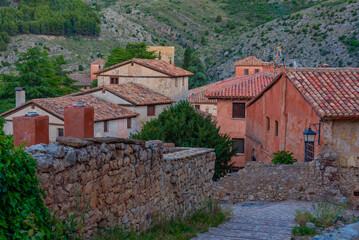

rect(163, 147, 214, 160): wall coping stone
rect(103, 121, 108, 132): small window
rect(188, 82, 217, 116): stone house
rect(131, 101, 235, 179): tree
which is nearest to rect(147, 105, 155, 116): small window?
rect(103, 121, 108, 132): small window

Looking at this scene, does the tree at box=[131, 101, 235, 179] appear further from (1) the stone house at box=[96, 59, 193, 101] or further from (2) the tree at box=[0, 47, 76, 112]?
(2) the tree at box=[0, 47, 76, 112]

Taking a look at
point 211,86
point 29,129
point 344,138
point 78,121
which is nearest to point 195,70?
point 211,86

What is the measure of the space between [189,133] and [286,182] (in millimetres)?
7366

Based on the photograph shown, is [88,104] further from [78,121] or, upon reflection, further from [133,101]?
[78,121]

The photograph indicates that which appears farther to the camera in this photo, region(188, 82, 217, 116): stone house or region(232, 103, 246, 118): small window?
region(188, 82, 217, 116): stone house

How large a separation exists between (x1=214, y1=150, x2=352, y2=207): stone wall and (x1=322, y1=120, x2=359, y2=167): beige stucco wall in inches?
24.2

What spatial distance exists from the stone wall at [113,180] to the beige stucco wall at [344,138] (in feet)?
25.9

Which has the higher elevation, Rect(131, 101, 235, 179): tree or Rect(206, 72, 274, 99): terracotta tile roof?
Rect(206, 72, 274, 99): terracotta tile roof

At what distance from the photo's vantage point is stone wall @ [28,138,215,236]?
16.7ft

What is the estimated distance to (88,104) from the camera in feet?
99.9

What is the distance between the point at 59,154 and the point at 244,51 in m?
85.5

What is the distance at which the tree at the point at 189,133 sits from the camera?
21656mm

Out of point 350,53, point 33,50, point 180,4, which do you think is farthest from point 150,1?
A: point 33,50

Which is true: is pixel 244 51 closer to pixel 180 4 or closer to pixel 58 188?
pixel 180 4
